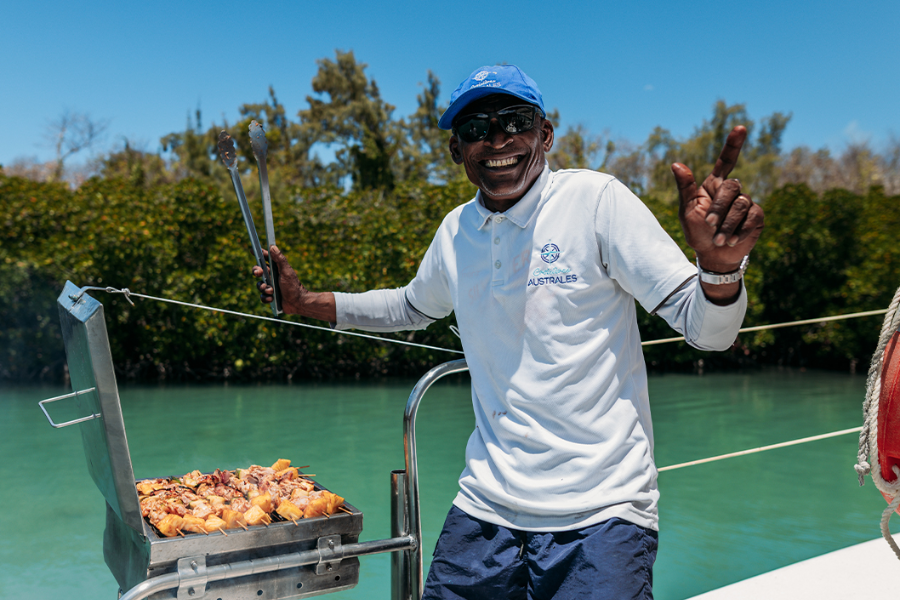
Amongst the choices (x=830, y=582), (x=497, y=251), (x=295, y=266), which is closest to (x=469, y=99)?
(x=497, y=251)

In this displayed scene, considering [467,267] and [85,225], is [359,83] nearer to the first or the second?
[85,225]

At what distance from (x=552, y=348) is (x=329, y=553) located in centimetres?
68

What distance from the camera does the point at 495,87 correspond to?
1.67m

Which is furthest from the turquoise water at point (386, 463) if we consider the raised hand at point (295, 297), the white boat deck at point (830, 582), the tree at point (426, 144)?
the tree at point (426, 144)

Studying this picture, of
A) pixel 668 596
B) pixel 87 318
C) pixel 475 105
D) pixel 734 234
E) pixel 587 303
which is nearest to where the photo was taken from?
pixel 734 234

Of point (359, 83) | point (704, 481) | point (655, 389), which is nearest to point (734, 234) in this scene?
point (704, 481)

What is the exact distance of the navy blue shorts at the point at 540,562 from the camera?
1409 mm

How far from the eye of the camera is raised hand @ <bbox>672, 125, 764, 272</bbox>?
3.83 ft

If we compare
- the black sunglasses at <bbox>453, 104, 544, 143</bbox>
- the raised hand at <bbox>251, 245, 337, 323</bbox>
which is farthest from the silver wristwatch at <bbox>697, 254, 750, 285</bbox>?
the raised hand at <bbox>251, 245, 337, 323</bbox>

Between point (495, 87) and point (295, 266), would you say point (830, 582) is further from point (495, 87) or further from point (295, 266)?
point (295, 266)

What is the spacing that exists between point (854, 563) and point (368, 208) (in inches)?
352

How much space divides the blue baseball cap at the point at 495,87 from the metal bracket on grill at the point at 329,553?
3.47 feet

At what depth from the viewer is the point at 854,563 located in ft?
8.21

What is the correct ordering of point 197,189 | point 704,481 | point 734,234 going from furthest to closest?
point 197,189 < point 704,481 < point 734,234
